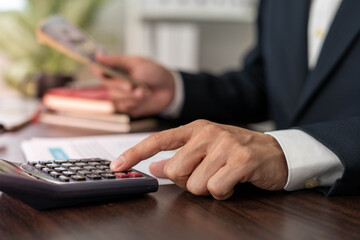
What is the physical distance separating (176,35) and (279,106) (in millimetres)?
1447

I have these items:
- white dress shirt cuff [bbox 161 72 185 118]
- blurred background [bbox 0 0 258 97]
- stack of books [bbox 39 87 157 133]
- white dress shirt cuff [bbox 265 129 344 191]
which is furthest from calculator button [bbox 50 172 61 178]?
blurred background [bbox 0 0 258 97]

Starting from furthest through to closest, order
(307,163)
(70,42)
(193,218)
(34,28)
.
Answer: (34,28) < (70,42) < (307,163) < (193,218)

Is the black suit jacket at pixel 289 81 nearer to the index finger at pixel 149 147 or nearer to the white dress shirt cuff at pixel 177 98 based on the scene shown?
the white dress shirt cuff at pixel 177 98

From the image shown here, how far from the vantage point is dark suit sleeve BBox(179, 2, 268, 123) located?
122 cm

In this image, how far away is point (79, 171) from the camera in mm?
506

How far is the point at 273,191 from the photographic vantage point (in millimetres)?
552

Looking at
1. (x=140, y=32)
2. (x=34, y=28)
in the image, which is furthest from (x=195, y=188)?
(x=34, y=28)

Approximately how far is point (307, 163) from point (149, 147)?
187mm

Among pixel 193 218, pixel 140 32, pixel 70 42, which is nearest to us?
pixel 193 218

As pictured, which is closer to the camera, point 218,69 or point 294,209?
point 294,209

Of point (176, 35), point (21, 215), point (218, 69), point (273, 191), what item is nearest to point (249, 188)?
point (273, 191)

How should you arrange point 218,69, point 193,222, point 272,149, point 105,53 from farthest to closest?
point 218,69 → point 105,53 → point 272,149 → point 193,222

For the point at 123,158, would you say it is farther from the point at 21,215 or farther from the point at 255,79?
the point at 255,79

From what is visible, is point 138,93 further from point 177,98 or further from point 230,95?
point 230,95
